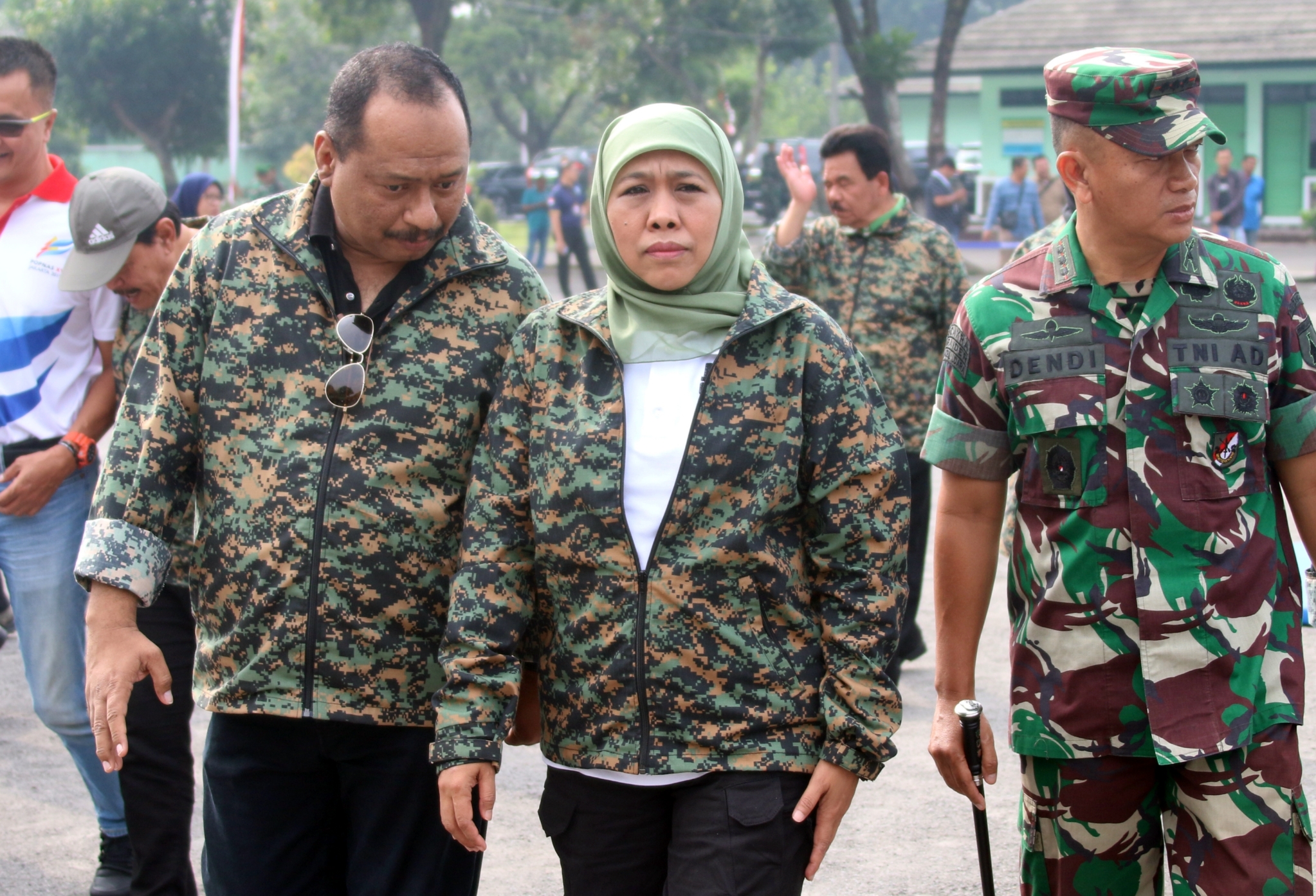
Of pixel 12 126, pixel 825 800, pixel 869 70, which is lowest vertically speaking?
pixel 825 800

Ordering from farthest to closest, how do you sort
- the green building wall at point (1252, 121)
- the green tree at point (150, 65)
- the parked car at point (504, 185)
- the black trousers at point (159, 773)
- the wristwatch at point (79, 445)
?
the parked car at point (504, 185)
the green tree at point (150, 65)
the green building wall at point (1252, 121)
the wristwatch at point (79, 445)
the black trousers at point (159, 773)

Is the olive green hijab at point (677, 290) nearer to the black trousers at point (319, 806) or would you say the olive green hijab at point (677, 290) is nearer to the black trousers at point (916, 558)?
the black trousers at point (319, 806)

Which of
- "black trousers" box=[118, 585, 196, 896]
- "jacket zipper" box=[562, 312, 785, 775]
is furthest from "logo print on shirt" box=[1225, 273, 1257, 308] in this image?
"black trousers" box=[118, 585, 196, 896]

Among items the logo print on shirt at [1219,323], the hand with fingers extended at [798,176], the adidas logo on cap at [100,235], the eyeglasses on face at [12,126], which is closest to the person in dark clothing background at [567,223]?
the hand with fingers extended at [798,176]

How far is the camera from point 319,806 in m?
2.96

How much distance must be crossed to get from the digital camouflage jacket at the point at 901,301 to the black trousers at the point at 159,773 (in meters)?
3.19

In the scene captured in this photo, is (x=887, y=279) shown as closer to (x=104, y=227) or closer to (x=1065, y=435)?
(x=104, y=227)

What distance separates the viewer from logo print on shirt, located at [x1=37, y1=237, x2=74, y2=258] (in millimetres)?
4270

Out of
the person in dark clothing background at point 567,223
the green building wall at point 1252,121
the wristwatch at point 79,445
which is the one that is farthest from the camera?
the green building wall at point 1252,121

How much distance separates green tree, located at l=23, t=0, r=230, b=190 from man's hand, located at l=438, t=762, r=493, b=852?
152ft

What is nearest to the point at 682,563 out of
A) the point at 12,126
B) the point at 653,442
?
the point at 653,442

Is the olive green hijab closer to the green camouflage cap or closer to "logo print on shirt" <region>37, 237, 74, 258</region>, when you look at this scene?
the green camouflage cap

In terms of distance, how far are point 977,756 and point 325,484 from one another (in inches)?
54.1

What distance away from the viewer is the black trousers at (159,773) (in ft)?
12.4
